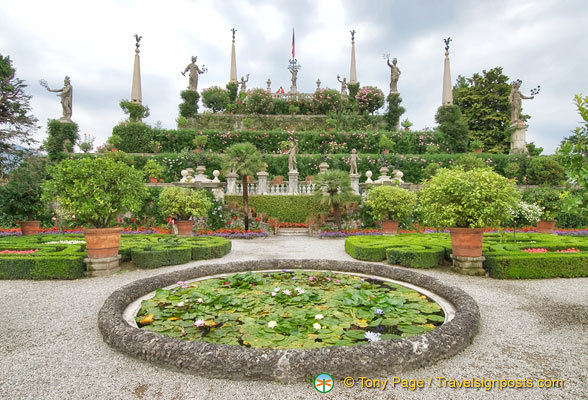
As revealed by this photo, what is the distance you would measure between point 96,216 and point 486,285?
7.93m

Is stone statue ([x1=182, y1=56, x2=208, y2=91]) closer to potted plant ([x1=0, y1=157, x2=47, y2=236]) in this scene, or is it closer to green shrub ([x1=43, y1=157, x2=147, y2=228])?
potted plant ([x1=0, y1=157, x2=47, y2=236])

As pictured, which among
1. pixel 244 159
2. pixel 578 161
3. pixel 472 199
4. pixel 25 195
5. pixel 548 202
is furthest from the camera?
pixel 548 202

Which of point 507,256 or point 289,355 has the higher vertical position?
point 507,256

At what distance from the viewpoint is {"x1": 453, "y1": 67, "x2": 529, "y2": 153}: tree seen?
28.9 meters

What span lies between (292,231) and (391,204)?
4782 mm

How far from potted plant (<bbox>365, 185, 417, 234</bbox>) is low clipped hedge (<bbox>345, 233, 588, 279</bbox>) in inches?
141

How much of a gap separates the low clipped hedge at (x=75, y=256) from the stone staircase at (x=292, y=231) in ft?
17.8

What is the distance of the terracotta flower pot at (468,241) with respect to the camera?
249 inches

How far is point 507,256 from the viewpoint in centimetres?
628

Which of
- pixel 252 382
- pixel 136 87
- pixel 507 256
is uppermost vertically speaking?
pixel 136 87

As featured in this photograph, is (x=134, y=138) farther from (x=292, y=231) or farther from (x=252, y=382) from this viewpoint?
(x=252, y=382)

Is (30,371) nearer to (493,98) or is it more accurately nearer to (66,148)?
(66,148)

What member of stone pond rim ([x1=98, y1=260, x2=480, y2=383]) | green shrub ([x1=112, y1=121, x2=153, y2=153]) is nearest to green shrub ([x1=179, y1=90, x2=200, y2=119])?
green shrub ([x1=112, y1=121, x2=153, y2=153])

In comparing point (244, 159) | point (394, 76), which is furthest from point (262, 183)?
point (394, 76)
